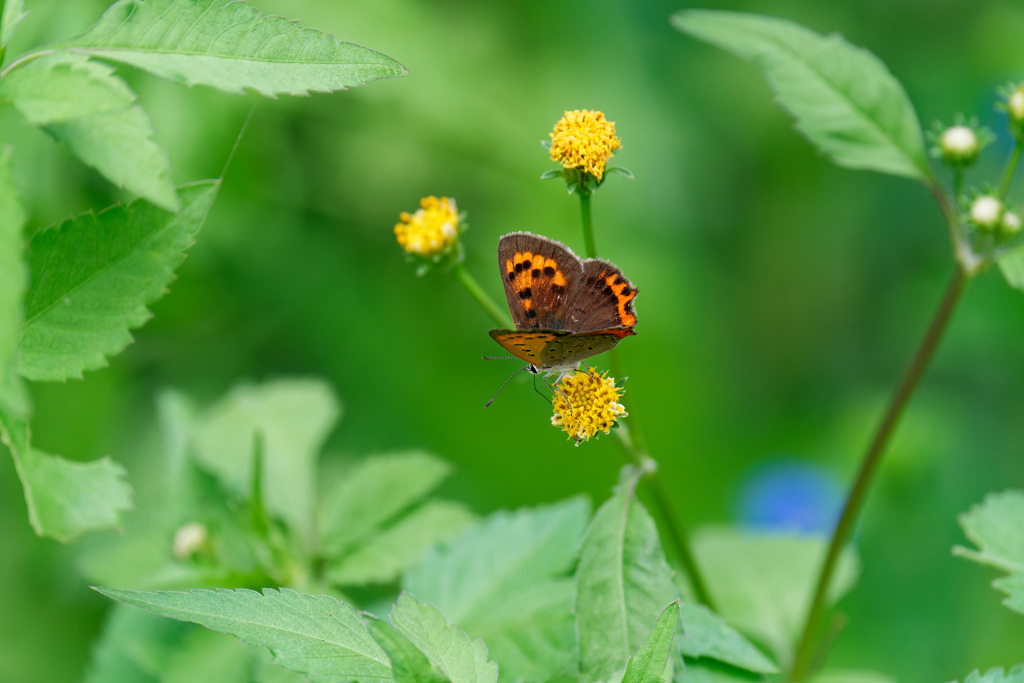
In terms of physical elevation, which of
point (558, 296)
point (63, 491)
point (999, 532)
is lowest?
point (63, 491)

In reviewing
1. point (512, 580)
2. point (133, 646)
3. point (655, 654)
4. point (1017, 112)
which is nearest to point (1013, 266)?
point (1017, 112)

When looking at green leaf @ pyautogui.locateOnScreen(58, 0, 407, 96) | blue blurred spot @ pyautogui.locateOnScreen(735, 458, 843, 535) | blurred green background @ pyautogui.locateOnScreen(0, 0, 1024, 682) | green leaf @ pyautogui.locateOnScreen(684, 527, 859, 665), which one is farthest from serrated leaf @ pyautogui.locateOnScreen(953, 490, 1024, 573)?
blue blurred spot @ pyautogui.locateOnScreen(735, 458, 843, 535)

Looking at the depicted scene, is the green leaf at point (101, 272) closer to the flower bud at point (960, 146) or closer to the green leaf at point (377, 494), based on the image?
the green leaf at point (377, 494)

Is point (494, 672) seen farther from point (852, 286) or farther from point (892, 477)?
point (852, 286)

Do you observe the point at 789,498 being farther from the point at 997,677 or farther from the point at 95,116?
the point at 95,116

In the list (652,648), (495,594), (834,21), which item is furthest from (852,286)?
(652,648)

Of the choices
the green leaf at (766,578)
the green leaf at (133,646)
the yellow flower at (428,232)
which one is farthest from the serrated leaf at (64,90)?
the green leaf at (766,578)
